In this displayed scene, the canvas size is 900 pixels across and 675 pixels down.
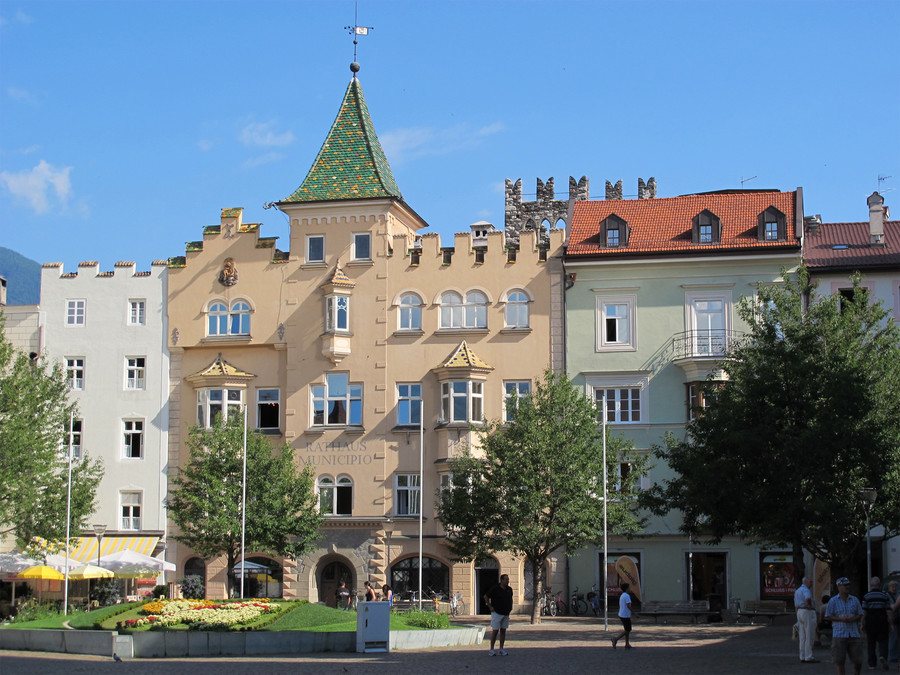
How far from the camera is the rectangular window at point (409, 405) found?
52.7 m

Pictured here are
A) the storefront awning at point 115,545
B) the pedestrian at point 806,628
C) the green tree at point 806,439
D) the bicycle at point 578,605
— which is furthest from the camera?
the storefront awning at point 115,545

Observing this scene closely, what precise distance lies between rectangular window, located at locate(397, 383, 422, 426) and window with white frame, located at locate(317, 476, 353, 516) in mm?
3309

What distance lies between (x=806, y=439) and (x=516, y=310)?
2218 cm

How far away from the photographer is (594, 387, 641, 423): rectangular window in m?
50.8

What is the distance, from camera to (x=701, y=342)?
1994 inches

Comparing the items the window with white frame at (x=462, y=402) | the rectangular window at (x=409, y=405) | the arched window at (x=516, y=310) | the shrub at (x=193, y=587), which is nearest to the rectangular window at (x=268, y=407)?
the rectangular window at (x=409, y=405)

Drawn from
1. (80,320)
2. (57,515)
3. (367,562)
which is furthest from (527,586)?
(80,320)

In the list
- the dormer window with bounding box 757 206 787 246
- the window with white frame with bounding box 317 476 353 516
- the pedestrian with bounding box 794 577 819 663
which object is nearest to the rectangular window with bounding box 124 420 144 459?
the window with white frame with bounding box 317 476 353 516

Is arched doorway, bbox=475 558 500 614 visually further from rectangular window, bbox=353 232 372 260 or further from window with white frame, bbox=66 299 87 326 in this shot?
window with white frame, bbox=66 299 87 326

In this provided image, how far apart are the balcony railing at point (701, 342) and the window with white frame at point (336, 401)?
13.1 metres

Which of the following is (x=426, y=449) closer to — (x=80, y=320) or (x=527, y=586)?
(x=527, y=586)

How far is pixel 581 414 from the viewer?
1815 inches

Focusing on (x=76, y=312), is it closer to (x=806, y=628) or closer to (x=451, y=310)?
(x=451, y=310)

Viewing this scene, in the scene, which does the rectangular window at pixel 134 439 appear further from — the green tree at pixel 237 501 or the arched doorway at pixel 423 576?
the arched doorway at pixel 423 576
